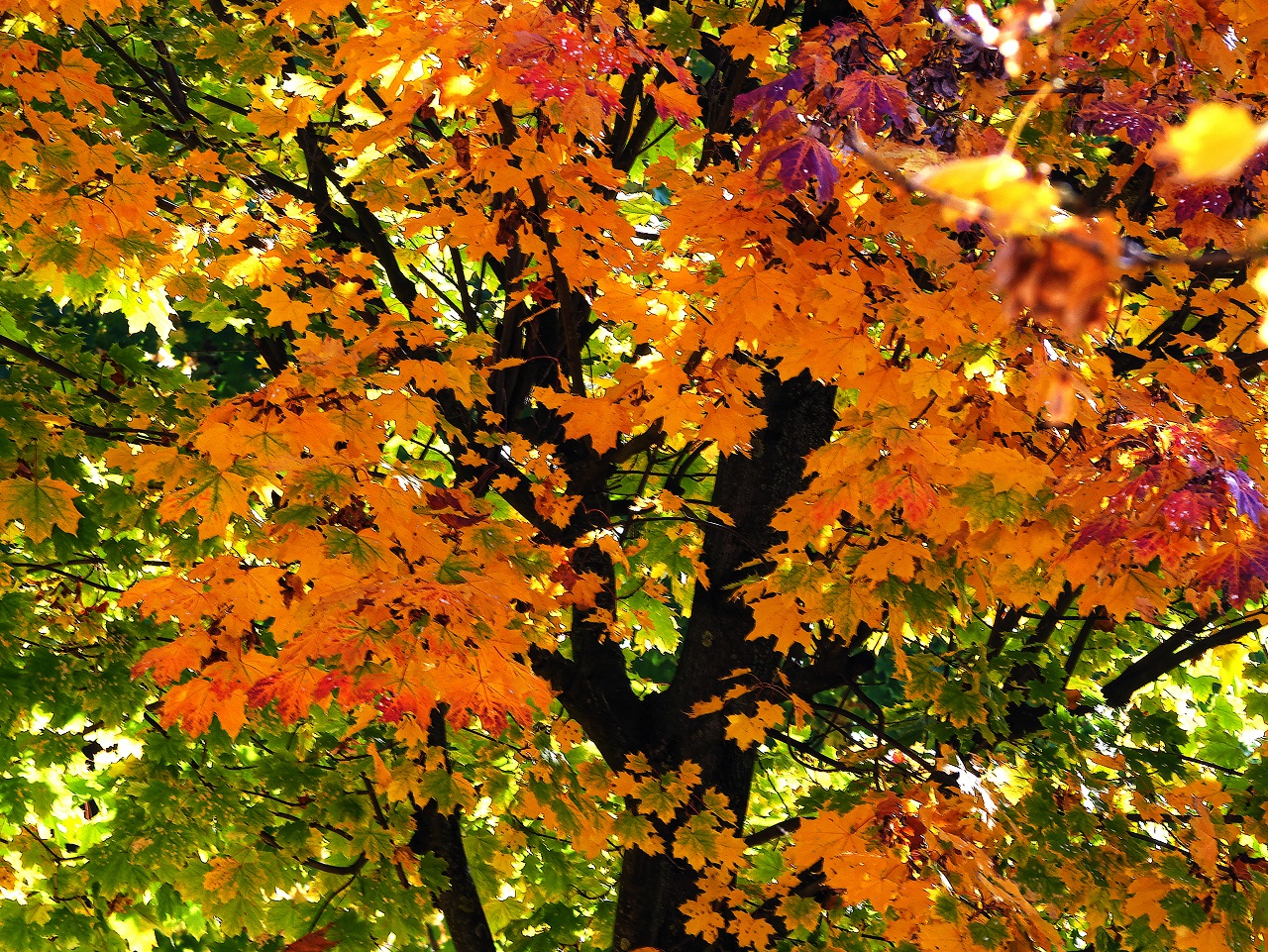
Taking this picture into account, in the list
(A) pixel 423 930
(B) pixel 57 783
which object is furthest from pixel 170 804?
(B) pixel 57 783

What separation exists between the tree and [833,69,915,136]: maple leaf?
0.02m

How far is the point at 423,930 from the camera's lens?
5012 millimetres

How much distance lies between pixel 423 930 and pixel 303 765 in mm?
957

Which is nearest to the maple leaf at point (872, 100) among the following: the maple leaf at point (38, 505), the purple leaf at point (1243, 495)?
the purple leaf at point (1243, 495)

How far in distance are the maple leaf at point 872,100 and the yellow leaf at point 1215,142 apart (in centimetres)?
225

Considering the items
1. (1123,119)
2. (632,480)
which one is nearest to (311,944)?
(632,480)

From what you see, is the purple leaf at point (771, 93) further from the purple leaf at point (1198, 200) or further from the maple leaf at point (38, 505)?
the maple leaf at point (38, 505)

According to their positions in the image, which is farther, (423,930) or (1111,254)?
(423,930)

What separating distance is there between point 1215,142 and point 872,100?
235 cm

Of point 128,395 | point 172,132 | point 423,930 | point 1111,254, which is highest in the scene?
point 172,132

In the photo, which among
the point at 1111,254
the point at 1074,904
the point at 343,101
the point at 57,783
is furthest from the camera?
the point at 57,783

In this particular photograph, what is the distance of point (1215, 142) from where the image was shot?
83cm

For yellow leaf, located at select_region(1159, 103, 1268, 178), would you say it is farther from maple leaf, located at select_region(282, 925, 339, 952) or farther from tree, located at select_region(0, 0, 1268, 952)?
maple leaf, located at select_region(282, 925, 339, 952)

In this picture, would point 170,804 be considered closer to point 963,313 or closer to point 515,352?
point 515,352
